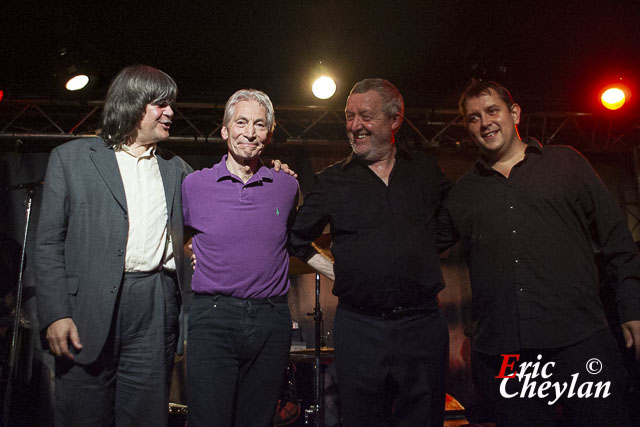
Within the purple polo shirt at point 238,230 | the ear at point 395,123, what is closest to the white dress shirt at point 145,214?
the purple polo shirt at point 238,230

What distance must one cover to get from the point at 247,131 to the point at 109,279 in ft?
3.43

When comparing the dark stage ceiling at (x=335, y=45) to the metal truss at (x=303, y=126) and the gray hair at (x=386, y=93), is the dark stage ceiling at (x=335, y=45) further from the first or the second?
the gray hair at (x=386, y=93)

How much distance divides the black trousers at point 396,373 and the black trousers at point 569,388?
0.99 ft

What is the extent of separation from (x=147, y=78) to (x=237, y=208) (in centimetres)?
86

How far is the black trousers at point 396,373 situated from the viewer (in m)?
2.18

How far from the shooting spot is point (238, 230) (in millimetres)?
2383

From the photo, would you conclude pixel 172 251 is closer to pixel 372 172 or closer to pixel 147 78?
pixel 147 78

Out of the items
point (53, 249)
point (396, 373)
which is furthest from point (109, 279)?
point (396, 373)

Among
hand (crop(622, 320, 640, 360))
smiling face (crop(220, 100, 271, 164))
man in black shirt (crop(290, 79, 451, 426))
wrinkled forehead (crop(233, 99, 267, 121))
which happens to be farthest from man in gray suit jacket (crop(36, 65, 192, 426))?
hand (crop(622, 320, 640, 360))

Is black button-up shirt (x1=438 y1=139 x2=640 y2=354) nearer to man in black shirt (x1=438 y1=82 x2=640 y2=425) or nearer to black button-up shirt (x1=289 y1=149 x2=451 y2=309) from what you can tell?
man in black shirt (x1=438 y1=82 x2=640 y2=425)

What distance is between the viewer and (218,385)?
2145mm

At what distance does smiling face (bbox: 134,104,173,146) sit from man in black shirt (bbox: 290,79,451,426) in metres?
0.89
